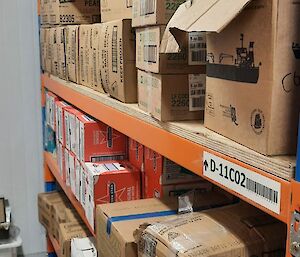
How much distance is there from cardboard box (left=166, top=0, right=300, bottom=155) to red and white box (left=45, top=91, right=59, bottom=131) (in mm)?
1933

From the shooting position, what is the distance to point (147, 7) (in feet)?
4.00

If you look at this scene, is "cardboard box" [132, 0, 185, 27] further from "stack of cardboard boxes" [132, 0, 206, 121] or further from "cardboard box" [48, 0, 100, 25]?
"cardboard box" [48, 0, 100, 25]

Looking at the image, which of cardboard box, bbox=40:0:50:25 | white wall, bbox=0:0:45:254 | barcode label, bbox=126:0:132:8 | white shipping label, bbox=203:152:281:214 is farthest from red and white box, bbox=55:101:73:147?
white shipping label, bbox=203:152:281:214

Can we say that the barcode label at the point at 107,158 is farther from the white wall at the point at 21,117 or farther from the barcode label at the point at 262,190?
the white wall at the point at 21,117

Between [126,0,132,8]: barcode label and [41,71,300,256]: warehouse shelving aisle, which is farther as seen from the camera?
[126,0,132,8]: barcode label

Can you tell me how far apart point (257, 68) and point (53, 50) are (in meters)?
2.04

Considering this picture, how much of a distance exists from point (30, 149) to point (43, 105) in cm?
33

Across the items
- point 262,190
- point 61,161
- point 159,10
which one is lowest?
point 61,161

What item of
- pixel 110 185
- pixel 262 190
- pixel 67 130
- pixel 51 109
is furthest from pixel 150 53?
pixel 51 109

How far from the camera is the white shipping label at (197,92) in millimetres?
1156

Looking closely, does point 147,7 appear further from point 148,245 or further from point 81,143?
point 81,143

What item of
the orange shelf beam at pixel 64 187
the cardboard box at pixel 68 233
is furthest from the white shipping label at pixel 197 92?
the cardboard box at pixel 68 233

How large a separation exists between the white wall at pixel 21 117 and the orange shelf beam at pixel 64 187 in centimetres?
20

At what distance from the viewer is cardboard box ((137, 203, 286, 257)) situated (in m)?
0.96
